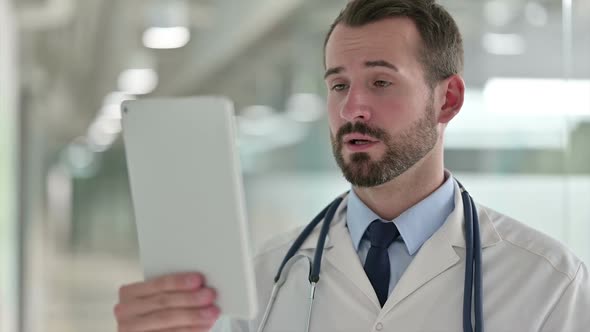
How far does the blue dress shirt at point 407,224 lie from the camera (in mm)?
1612

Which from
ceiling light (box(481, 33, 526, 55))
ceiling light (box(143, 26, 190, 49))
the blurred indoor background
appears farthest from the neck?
ceiling light (box(143, 26, 190, 49))

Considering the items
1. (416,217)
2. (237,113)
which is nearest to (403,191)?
(416,217)

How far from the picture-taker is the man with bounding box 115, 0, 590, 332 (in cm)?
152

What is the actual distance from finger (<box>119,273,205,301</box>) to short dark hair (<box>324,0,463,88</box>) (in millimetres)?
668

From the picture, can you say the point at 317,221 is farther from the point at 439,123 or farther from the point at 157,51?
the point at 157,51

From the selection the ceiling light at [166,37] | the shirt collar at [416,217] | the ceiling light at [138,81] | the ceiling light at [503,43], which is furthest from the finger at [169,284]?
the ceiling light at [138,81]

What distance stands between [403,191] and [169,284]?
0.59 m

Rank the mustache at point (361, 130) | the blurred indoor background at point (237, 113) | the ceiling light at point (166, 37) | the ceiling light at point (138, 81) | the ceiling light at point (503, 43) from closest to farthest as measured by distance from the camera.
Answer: the mustache at point (361, 130) → the blurred indoor background at point (237, 113) → the ceiling light at point (503, 43) → the ceiling light at point (166, 37) → the ceiling light at point (138, 81)

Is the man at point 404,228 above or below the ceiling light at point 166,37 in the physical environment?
below

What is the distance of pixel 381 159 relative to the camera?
1564mm

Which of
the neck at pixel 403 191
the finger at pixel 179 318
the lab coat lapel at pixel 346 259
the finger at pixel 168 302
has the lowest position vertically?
the finger at pixel 179 318

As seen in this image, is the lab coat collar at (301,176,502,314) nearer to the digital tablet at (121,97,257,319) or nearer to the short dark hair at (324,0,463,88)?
the short dark hair at (324,0,463,88)

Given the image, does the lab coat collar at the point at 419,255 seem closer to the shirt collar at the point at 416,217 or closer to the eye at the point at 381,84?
the shirt collar at the point at 416,217

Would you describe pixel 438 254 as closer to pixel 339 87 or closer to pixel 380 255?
pixel 380 255
